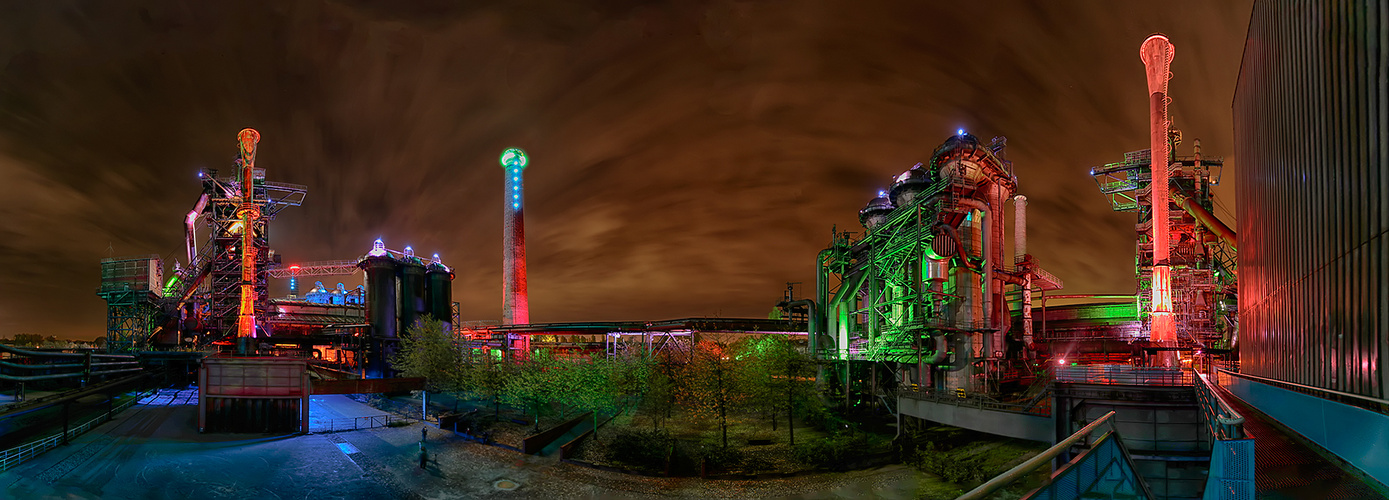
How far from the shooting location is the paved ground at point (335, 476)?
2881 centimetres

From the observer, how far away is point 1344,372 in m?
13.5

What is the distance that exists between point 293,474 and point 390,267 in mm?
44285

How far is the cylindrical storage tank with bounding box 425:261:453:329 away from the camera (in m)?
79.0

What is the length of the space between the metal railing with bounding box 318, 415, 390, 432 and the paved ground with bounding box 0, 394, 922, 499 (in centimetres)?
415

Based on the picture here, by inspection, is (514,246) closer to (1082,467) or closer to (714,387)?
(714,387)

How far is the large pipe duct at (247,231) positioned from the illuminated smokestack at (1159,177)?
80.5 m

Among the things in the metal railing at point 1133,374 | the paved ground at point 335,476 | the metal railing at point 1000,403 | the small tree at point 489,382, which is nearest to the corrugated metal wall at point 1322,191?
the metal railing at point 1133,374

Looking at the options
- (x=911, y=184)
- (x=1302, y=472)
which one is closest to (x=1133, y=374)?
(x=1302, y=472)

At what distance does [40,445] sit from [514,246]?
59961 mm

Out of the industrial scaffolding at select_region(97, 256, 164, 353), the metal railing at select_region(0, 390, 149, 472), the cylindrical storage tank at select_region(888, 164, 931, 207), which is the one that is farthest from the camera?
the industrial scaffolding at select_region(97, 256, 164, 353)

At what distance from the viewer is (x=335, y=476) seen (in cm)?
3262

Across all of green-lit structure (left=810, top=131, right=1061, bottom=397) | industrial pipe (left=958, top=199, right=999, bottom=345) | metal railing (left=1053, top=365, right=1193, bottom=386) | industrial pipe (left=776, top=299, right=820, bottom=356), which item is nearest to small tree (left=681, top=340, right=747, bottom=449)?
green-lit structure (left=810, top=131, right=1061, bottom=397)

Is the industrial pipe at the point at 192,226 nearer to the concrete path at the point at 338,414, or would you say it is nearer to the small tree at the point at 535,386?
the concrete path at the point at 338,414

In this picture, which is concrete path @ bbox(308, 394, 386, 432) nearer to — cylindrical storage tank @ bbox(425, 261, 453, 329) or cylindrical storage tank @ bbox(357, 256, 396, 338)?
cylindrical storage tank @ bbox(357, 256, 396, 338)
